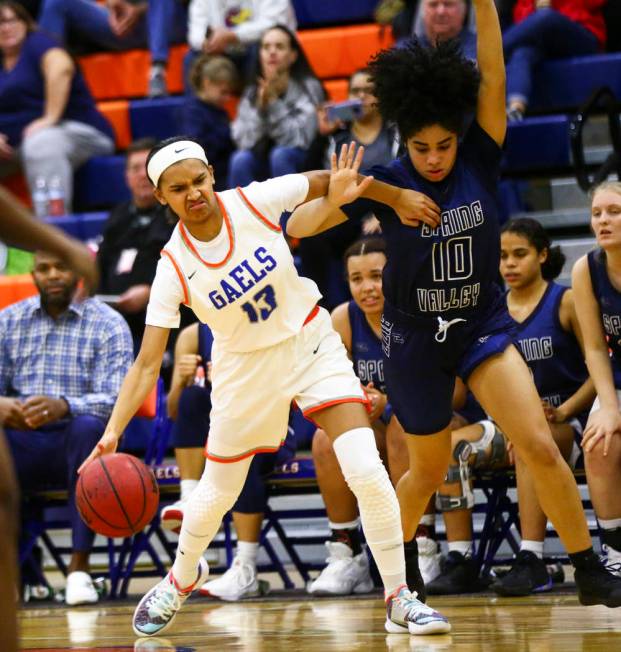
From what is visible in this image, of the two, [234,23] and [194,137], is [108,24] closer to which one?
[234,23]

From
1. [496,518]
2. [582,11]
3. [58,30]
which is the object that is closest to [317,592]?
[496,518]

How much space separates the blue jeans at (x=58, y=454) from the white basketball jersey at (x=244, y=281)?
185 centimetres

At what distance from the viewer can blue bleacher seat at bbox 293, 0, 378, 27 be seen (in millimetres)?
9531

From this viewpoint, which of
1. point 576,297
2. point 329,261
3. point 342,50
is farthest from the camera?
point 342,50

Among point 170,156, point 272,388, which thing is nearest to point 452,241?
point 272,388

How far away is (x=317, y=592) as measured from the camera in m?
5.48

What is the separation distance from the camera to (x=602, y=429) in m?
4.83

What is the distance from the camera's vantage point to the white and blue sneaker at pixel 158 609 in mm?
4340

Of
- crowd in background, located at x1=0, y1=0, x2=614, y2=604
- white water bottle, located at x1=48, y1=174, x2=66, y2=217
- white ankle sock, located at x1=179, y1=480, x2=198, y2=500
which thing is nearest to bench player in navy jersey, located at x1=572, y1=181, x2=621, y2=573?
crowd in background, located at x1=0, y1=0, x2=614, y2=604

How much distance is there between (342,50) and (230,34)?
1.03m

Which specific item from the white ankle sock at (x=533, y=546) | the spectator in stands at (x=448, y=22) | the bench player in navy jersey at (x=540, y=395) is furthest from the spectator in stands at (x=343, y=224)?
the white ankle sock at (x=533, y=546)

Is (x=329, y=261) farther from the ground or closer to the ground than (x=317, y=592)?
farther from the ground

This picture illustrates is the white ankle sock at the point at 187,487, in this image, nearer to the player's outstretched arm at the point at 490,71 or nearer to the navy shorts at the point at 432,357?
the navy shorts at the point at 432,357

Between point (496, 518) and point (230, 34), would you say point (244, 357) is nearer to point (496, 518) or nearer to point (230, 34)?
point (496, 518)
